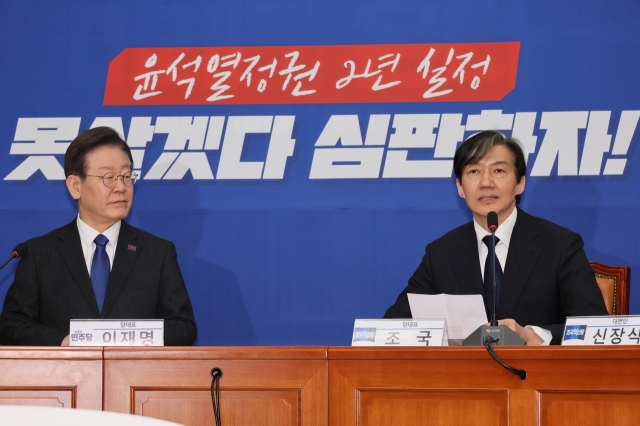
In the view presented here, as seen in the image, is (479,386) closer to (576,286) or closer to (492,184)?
(576,286)

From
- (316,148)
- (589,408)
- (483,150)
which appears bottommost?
(589,408)

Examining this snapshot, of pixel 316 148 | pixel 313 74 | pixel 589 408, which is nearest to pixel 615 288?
pixel 589 408

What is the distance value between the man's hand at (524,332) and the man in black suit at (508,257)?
275mm

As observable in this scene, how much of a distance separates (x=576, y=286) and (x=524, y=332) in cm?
46

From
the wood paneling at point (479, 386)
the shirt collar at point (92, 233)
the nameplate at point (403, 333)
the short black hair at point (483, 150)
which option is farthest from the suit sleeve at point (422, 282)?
the shirt collar at point (92, 233)

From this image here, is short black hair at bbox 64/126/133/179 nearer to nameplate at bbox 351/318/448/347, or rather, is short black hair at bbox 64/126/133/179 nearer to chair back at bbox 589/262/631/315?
nameplate at bbox 351/318/448/347

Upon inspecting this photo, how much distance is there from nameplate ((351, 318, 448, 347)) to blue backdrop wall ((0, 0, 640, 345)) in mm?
1529

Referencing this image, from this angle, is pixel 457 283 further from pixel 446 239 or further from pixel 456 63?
pixel 456 63

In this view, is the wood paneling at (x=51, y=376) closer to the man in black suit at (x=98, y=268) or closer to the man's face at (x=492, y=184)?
the man in black suit at (x=98, y=268)

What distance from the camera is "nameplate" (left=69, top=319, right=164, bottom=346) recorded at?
2.25 m

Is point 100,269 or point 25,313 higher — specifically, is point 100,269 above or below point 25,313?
above

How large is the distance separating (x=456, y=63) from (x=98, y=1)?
6.01 ft

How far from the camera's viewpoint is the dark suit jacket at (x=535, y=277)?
9.14 feet

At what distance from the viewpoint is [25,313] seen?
287cm
